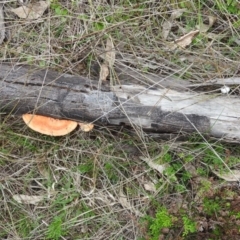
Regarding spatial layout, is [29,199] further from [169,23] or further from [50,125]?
[169,23]

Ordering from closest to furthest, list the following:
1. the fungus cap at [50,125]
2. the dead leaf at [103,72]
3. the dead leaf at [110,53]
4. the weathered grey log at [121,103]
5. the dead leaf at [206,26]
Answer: the weathered grey log at [121,103]
the fungus cap at [50,125]
the dead leaf at [103,72]
the dead leaf at [110,53]
the dead leaf at [206,26]

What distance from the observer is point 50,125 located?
10.8 ft

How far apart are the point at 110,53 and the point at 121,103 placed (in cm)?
52

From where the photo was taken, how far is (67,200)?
3365mm

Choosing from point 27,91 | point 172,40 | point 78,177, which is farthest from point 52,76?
point 172,40

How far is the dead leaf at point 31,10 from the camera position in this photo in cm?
368

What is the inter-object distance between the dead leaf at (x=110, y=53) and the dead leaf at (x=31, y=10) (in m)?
0.57

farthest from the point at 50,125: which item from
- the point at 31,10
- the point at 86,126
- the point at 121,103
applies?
the point at 31,10

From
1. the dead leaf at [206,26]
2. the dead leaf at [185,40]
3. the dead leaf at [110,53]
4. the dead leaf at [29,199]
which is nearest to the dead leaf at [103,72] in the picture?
the dead leaf at [110,53]

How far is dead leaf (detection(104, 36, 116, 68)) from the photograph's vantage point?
11.5 ft

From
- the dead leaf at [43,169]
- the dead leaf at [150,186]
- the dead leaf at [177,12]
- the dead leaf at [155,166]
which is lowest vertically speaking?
the dead leaf at [150,186]

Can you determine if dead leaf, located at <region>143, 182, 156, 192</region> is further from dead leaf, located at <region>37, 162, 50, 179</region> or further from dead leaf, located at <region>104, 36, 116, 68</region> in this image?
dead leaf, located at <region>104, 36, 116, 68</region>

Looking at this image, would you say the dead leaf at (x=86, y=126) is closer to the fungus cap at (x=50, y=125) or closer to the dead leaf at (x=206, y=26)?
the fungus cap at (x=50, y=125)

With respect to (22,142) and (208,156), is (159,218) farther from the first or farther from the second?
(22,142)
